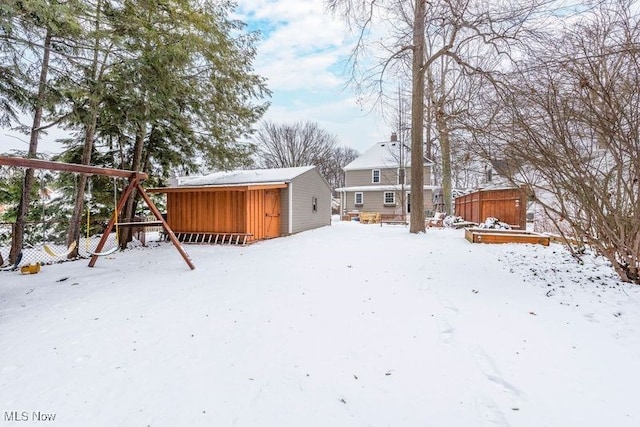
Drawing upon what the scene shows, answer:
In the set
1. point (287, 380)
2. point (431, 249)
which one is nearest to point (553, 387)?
point (287, 380)

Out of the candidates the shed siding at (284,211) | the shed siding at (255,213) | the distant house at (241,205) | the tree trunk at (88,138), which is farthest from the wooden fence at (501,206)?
the tree trunk at (88,138)

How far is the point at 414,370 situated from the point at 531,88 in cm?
398

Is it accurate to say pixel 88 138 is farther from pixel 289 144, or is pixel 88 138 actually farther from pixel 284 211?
pixel 289 144

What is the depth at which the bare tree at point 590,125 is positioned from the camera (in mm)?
3902

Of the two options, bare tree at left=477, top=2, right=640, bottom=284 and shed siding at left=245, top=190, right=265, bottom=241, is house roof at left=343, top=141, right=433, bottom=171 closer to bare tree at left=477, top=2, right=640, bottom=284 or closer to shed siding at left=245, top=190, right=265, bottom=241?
shed siding at left=245, top=190, right=265, bottom=241

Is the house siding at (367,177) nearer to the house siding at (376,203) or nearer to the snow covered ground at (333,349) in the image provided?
the house siding at (376,203)

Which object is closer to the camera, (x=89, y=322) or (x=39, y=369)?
(x=39, y=369)

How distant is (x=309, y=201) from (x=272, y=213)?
2643 millimetres

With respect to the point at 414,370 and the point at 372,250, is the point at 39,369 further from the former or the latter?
the point at 372,250

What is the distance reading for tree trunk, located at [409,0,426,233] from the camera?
11.2 metres

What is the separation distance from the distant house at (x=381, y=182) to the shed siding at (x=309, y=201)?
313 inches

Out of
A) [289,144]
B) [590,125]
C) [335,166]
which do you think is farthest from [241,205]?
[335,166]

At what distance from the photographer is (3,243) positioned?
33.2 feet

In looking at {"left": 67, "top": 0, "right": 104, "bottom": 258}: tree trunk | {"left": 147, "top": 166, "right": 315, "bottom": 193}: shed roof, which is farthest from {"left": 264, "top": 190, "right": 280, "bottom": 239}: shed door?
{"left": 67, "top": 0, "right": 104, "bottom": 258}: tree trunk
